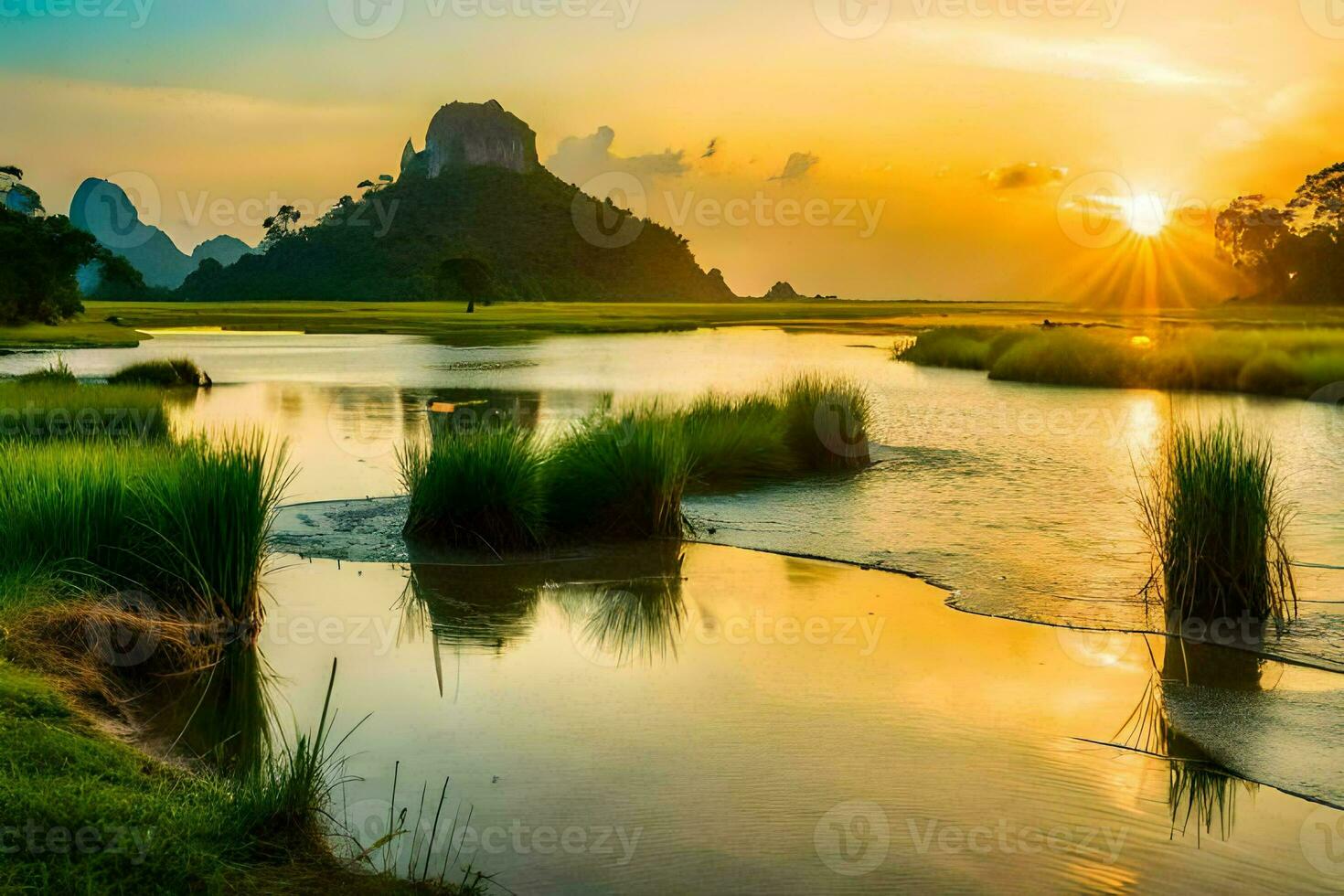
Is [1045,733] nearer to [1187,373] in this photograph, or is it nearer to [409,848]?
[409,848]

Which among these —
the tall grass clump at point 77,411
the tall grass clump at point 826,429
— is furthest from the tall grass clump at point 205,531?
the tall grass clump at point 826,429

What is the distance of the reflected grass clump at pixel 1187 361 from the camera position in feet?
96.4

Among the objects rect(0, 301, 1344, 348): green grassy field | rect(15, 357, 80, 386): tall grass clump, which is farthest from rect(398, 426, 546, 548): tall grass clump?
rect(0, 301, 1344, 348): green grassy field

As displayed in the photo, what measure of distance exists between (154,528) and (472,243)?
4146 inches

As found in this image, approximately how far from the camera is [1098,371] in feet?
107

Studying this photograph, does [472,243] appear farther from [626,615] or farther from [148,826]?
[148,826]

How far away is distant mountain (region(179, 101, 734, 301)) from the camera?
106 meters

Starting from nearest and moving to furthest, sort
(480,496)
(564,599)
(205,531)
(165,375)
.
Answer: (205,531) < (564,599) < (480,496) < (165,375)

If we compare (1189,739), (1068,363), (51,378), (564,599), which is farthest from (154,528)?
(1068,363)

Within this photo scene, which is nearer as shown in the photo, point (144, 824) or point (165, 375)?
point (144, 824)

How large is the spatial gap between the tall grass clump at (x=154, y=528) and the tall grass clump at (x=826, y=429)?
355 inches

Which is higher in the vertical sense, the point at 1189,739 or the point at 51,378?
the point at 51,378

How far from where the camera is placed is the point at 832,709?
20.4 ft

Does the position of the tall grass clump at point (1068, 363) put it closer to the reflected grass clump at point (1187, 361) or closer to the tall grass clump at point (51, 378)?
the reflected grass clump at point (1187, 361)
